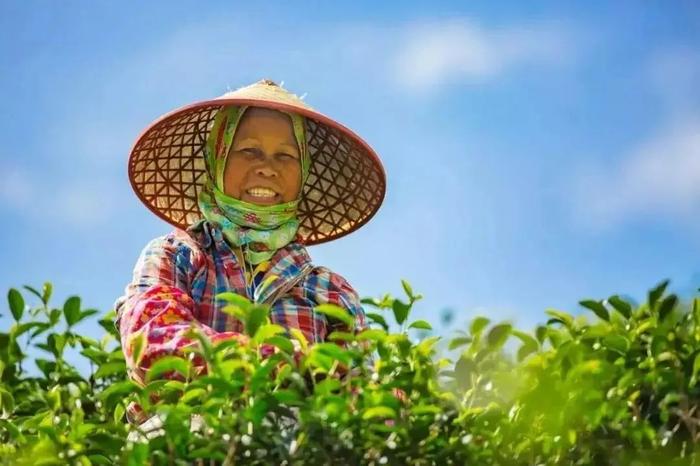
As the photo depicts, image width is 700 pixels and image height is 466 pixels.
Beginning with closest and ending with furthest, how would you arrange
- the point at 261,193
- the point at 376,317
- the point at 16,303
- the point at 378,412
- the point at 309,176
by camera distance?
the point at 378,412 → the point at 376,317 → the point at 16,303 → the point at 261,193 → the point at 309,176

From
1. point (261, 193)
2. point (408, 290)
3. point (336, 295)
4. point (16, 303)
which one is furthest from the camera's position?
point (261, 193)

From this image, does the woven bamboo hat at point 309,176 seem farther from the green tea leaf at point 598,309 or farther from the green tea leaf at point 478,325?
the green tea leaf at point 478,325

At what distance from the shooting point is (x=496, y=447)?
5.19 ft

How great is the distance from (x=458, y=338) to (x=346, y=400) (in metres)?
0.24

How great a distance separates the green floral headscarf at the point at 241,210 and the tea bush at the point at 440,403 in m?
1.07

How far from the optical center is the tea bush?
1518 mm

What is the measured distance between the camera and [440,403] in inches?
64.7

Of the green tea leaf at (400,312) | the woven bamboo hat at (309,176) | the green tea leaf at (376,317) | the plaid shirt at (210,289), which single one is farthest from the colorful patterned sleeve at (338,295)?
the green tea leaf at (400,312)

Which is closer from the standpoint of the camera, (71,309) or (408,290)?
(408,290)

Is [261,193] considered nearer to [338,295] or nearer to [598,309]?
[338,295]

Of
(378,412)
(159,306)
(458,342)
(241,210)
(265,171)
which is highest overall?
(265,171)

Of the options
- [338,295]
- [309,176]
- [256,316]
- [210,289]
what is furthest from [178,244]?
[256,316]

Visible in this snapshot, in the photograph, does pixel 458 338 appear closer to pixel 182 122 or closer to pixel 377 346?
pixel 377 346

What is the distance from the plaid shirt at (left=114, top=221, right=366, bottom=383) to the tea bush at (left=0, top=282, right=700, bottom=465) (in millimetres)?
617
